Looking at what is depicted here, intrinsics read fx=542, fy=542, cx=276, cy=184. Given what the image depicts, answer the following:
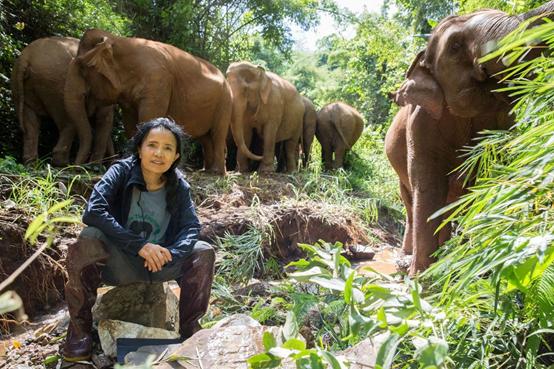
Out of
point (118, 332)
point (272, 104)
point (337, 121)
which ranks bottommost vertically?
point (118, 332)

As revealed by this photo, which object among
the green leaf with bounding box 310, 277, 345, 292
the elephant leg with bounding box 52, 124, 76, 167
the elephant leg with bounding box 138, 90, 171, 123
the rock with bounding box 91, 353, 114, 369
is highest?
the elephant leg with bounding box 138, 90, 171, 123

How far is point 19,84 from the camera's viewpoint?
19.5 feet

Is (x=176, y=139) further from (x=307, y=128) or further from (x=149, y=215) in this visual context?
(x=307, y=128)

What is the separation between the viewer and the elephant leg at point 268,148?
913cm

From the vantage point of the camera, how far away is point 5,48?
6.18 m

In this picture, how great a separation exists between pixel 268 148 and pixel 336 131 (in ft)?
8.10

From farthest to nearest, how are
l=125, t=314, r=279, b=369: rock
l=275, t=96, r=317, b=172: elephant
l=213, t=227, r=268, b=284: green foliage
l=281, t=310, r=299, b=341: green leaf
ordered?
l=275, t=96, r=317, b=172: elephant, l=213, t=227, r=268, b=284: green foliage, l=125, t=314, r=279, b=369: rock, l=281, t=310, r=299, b=341: green leaf

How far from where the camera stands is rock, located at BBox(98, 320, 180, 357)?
2723 millimetres

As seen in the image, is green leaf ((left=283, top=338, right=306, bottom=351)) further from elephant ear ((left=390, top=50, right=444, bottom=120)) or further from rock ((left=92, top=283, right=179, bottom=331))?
elephant ear ((left=390, top=50, right=444, bottom=120))

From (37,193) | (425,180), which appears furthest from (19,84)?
(425,180)

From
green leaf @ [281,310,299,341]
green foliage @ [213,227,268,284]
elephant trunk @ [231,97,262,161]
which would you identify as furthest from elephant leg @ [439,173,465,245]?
elephant trunk @ [231,97,262,161]

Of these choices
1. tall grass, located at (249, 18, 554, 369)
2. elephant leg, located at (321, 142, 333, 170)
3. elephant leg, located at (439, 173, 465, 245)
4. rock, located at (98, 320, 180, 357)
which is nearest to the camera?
tall grass, located at (249, 18, 554, 369)

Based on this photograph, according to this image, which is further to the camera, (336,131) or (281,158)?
(336,131)

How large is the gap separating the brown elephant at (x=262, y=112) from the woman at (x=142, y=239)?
203 inches
